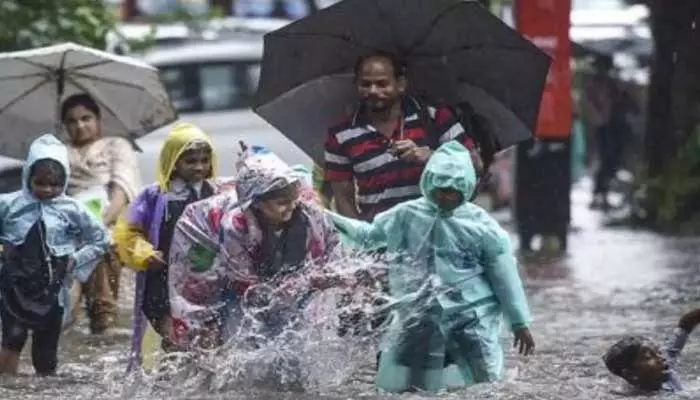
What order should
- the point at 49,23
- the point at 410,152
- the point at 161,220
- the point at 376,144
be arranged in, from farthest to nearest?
the point at 49,23, the point at 161,220, the point at 376,144, the point at 410,152

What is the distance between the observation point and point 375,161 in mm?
10070

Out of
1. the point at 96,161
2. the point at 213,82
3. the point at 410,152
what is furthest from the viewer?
the point at 213,82

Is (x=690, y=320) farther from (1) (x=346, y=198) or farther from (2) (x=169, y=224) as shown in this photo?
(2) (x=169, y=224)

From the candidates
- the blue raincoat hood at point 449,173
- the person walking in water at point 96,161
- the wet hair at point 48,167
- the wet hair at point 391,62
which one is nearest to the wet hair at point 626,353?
the blue raincoat hood at point 449,173

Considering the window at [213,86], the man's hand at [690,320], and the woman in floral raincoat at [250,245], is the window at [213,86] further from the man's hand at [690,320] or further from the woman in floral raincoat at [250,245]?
the man's hand at [690,320]

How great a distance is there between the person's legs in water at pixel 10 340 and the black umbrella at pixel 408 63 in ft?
5.10

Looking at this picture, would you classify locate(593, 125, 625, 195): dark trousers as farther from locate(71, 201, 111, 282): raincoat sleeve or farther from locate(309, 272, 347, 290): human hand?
locate(309, 272, 347, 290): human hand

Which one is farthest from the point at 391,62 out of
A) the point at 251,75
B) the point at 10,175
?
the point at 251,75

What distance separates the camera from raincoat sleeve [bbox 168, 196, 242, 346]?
924 cm

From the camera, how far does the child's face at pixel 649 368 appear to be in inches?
362

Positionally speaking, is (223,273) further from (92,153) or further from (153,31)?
(153,31)

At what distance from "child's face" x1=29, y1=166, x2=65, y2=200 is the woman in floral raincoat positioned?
1544mm

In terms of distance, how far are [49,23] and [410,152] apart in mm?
6832

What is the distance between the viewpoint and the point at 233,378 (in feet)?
30.0
